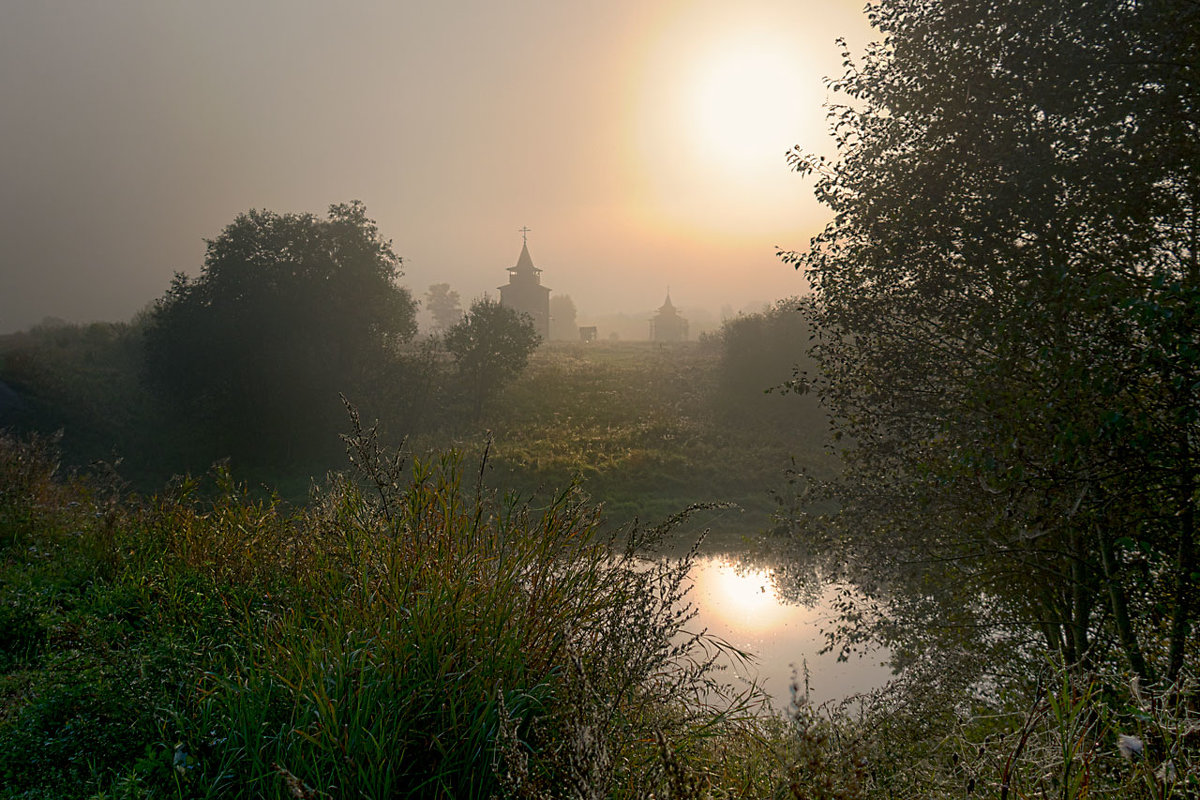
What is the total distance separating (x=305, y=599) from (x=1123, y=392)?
22.7 feet

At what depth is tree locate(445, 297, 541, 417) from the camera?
86.4 ft

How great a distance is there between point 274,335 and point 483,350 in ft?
25.3

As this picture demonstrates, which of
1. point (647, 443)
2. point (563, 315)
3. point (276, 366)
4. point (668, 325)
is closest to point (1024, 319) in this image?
point (647, 443)

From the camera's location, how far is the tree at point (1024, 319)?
4914 mm

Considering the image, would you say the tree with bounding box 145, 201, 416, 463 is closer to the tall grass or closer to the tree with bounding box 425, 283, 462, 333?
the tall grass

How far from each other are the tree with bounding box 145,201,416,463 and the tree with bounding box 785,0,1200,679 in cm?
2099

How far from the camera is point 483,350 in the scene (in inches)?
1035

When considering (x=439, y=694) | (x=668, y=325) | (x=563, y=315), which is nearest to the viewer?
(x=439, y=694)

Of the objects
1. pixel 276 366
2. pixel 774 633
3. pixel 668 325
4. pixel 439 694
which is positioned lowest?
pixel 774 633

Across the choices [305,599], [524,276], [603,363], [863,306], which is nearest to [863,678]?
[863,306]

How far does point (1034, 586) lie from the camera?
7625 millimetres

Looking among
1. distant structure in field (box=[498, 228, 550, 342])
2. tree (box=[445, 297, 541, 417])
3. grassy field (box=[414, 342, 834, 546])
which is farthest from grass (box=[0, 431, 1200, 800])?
distant structure in field (box=[498, 228, 550, 342])

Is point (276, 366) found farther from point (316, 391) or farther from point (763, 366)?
point (763, 366)

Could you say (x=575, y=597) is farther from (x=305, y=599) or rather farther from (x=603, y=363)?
(x=603, y=363)
